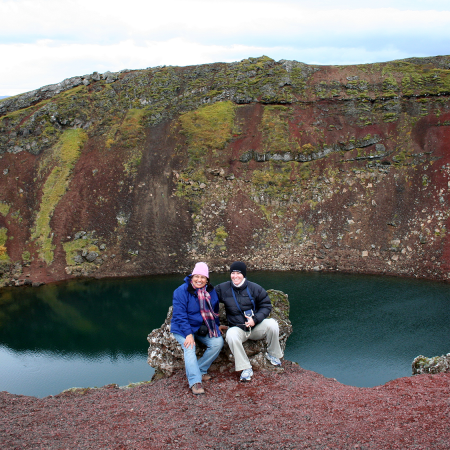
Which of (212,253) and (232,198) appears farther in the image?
(232,198)

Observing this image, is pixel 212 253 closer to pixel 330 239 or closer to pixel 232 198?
pixel 232 198

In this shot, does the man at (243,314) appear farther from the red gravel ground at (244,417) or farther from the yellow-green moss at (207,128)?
the yellow-green moss at (207,128)

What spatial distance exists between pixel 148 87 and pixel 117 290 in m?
28.5

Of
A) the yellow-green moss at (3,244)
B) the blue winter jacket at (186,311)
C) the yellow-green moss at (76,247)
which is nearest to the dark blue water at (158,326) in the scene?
the yellow-green moss at (76,247)

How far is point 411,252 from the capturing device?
32969mm

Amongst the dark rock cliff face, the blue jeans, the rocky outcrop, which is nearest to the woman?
the blue jeans

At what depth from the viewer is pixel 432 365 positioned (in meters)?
11.3

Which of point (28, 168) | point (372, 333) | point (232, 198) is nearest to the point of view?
point (372, 333)

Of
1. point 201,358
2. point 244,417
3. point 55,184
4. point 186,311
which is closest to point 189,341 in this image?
point 186,311

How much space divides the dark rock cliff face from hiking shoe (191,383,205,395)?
25924 mm

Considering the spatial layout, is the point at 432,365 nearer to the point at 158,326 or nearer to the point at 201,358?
the point at 201,358

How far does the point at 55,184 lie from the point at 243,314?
36551 millimetres

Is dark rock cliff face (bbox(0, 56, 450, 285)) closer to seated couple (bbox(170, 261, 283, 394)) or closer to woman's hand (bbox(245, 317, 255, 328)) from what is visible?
seated couple (bbox(170, 261, 283, 394))

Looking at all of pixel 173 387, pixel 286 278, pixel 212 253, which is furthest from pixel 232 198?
pixel 173 387
